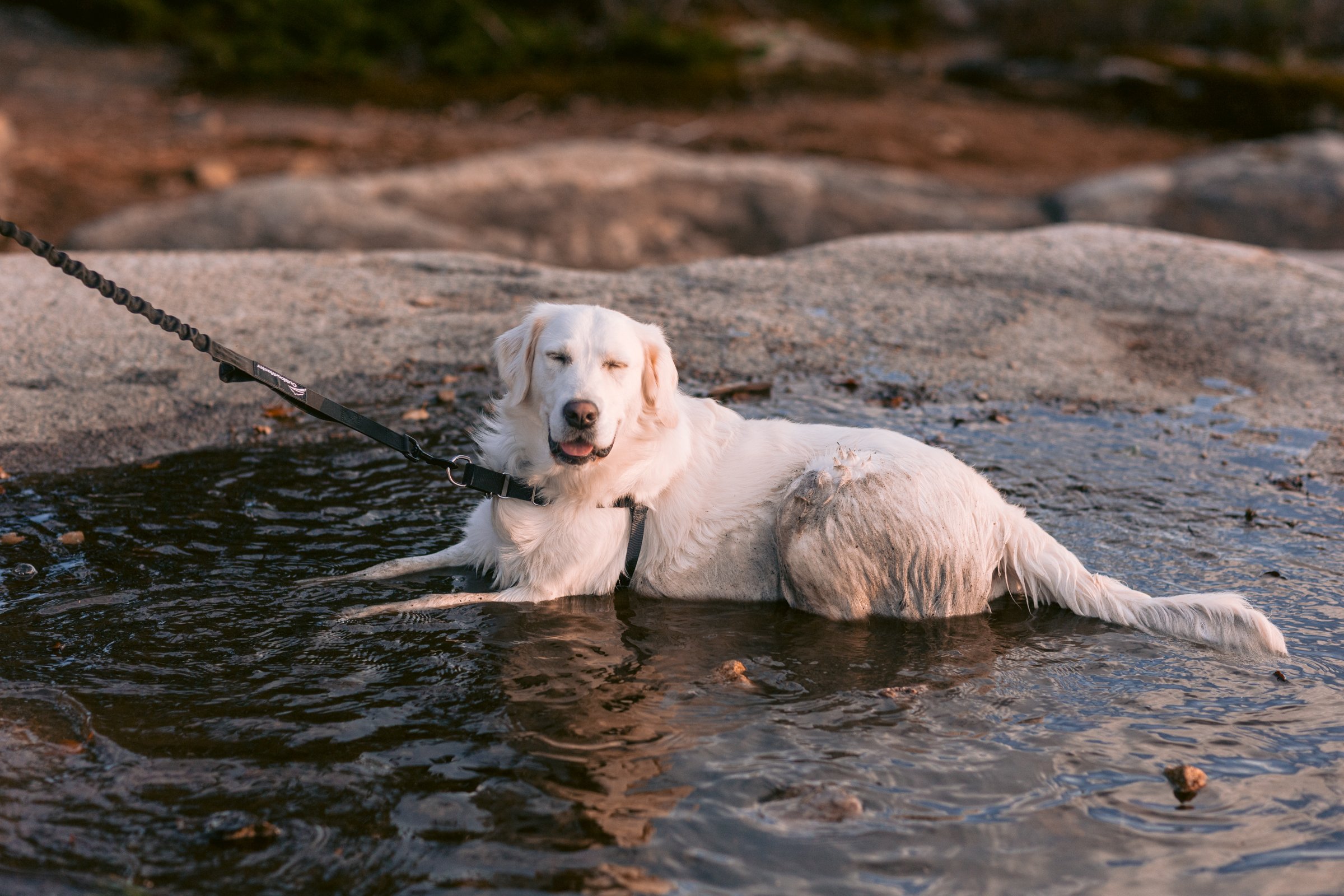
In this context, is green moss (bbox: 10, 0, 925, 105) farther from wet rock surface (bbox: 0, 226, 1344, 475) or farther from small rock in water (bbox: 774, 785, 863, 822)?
small rock in water (bbox: 774, 785, 863, 822)

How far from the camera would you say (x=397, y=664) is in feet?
13.8

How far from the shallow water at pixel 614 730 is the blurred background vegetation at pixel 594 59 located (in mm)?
16755

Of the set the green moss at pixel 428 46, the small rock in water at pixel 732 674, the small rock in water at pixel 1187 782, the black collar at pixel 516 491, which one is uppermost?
the green moss at pixel 428 46

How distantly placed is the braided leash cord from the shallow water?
Result: 116cm

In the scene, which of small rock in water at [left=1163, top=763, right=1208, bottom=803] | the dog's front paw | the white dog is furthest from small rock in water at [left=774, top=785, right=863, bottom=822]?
the dog's front paw

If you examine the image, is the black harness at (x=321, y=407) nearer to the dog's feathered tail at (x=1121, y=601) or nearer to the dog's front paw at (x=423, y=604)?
the dog's front paw at (x=423, y=604)

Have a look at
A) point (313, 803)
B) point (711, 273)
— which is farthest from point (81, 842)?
point (711, 273)

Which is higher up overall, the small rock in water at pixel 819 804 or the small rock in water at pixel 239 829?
the small rock in water at pixel 819 804

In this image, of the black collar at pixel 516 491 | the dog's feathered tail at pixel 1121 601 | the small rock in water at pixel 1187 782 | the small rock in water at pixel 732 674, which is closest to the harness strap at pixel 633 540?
the black collar at pixel 516 491

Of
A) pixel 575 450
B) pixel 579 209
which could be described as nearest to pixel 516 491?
pixel 575 450

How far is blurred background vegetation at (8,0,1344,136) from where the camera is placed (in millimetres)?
20438

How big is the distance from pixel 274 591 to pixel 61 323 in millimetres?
4206

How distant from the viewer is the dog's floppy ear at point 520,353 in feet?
15.4

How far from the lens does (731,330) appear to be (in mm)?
8227
